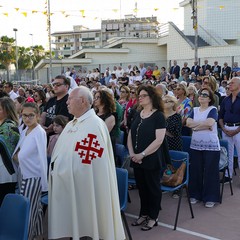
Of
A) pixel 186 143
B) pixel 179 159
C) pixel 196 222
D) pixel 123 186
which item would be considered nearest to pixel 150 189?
pixel 123 186

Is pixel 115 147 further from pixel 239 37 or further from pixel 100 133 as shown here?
pixel 239 37

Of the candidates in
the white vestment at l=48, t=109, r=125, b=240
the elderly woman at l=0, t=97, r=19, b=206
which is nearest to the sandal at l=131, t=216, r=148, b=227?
the white vestment at l=48, t=109, r=125, b=240

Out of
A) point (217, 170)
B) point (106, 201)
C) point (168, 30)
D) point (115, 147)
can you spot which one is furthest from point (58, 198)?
point (168, 30)

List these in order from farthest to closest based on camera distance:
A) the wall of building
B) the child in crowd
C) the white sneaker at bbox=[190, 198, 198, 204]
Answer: the wall of building, the white sneaker at bbox=[190, 198, 198, 204], the child in crowd

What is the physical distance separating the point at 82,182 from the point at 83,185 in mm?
30

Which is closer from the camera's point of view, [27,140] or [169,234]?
[27,140]

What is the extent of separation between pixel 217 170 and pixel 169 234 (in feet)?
4.57

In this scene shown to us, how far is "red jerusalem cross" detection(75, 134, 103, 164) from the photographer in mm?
3326

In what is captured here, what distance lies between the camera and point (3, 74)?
1113 inches

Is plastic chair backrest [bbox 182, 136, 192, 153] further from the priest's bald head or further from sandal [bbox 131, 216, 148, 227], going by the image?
the priest's bald head

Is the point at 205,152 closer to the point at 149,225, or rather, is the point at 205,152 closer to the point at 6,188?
the point at 149,225

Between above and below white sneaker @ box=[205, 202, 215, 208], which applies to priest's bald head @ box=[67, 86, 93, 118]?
above

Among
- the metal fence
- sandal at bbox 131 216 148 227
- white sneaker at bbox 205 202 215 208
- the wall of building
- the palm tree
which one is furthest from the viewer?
the palm tree

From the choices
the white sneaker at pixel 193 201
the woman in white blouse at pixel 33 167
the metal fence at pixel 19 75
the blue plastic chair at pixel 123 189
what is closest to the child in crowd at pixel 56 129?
the woman in white blouse at pixel 33 167
